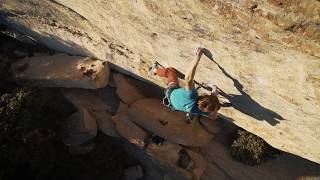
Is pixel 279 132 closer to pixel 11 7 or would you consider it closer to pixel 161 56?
pixel 161 56

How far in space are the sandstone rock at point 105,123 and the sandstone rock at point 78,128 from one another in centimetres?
16

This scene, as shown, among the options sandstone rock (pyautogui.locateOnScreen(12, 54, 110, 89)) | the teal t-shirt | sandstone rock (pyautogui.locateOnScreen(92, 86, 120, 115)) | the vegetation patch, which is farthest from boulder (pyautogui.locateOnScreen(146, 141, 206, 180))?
the teal t-shirt

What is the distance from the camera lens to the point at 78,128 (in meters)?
14.1

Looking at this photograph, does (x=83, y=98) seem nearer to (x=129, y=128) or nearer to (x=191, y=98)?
(x=129, y=128)

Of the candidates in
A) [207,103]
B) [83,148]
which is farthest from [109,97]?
[207,103]

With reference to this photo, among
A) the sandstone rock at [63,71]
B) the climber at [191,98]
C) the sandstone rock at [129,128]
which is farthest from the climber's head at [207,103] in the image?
the sandstone rock at [129,128]

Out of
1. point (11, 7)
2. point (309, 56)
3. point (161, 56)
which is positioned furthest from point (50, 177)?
point (309, 56)

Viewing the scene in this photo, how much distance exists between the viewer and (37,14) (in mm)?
12633

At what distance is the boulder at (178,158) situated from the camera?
1325cm

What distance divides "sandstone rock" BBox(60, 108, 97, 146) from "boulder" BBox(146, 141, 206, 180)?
201cm

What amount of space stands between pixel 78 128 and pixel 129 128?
1828 mm

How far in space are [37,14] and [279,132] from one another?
24.9ft

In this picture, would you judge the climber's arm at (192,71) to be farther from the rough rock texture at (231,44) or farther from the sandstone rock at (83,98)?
the sandstone rock at (83,98)

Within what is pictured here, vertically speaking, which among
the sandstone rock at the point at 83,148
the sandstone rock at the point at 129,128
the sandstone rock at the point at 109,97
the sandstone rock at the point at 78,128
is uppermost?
the sandstone rock at the point at 109,97
